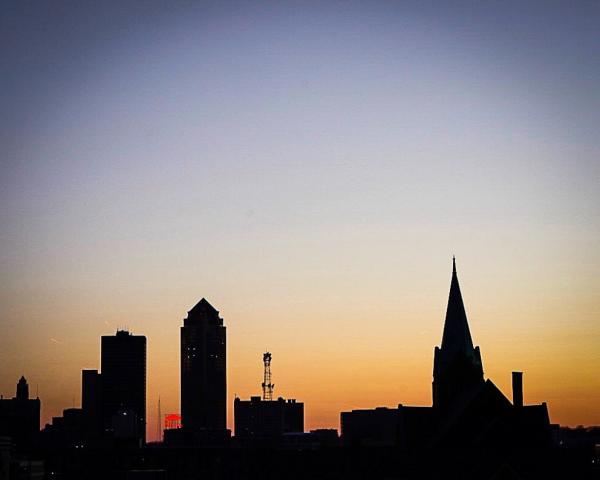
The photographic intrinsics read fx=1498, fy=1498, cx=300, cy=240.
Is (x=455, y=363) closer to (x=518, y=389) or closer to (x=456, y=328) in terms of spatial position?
(x=456, y=328)

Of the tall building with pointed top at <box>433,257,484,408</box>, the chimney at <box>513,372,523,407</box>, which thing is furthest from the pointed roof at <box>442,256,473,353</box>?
the chimney at <box>513,372,523,407</box>

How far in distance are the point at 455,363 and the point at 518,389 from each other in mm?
12003

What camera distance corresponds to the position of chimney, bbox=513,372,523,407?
152000mm

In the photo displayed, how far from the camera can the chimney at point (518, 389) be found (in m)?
152

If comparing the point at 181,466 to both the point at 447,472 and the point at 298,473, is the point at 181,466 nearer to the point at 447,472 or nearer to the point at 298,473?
A: the point at 298,473

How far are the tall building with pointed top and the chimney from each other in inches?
316

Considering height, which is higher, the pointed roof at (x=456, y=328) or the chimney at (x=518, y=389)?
the pointed roof at (x=456, y=328)

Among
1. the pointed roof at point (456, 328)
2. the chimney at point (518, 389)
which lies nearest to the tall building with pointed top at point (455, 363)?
the pointed roof at point (456, 328)

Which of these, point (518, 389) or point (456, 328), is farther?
point (518, 389)

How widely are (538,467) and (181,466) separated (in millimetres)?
54795

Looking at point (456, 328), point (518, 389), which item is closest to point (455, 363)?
point (456, 328)

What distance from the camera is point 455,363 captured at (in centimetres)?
14375

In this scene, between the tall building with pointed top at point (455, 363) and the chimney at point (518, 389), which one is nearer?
the tall building with pointed top at point (455, 363)

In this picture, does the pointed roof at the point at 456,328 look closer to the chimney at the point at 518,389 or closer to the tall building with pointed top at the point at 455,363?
the tall building with pointed top at the point at 455,363
